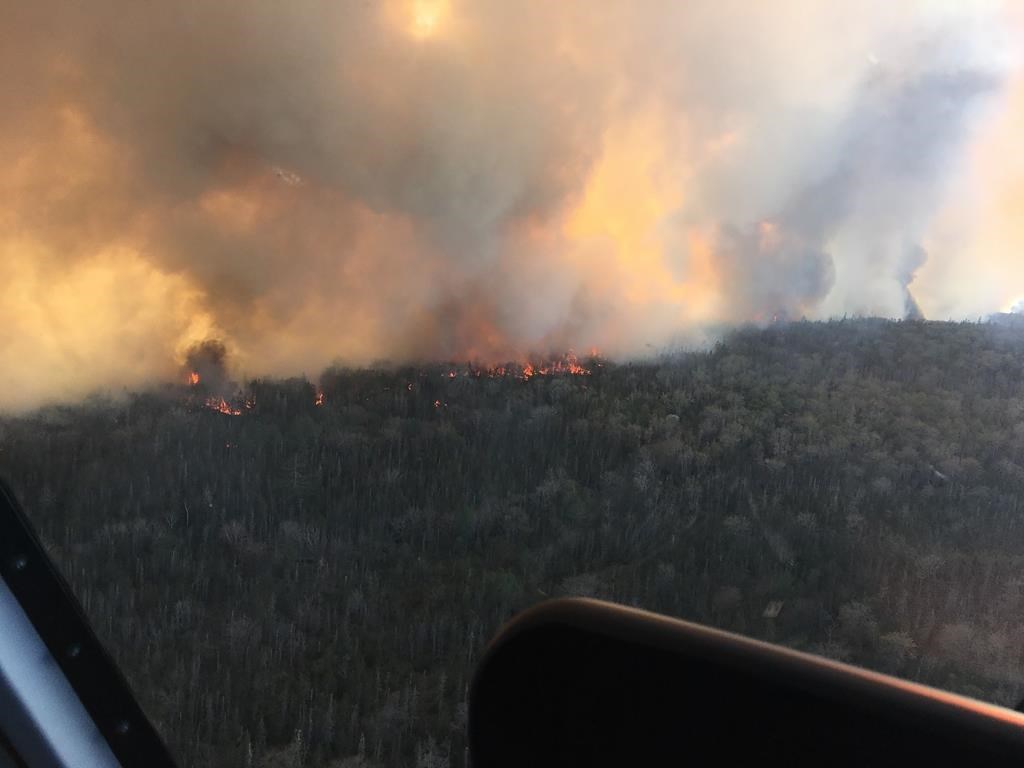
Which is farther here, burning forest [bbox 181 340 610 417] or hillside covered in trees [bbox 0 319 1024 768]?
burning forest [bbox 181 340 610 417]

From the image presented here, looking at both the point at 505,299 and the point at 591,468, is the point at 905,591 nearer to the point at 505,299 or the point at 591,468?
the point at 591,468

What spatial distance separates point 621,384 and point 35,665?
95.6 inches

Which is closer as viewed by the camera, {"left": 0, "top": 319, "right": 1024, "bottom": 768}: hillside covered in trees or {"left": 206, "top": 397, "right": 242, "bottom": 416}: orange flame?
{"left": 0, "top": 319, "right": 1024, "bottom": 768}: hillside covered in trees

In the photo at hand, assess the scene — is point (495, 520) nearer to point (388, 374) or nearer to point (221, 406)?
point (388, 374)

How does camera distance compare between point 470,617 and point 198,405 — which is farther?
point 198,405

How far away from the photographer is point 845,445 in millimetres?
3473

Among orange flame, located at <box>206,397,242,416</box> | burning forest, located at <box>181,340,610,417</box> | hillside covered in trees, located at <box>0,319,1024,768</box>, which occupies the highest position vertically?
burning forest, located at <box>181,340,610,417</box>

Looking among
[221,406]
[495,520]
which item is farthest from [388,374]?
[495,520]

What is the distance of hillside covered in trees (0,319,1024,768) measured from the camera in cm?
269

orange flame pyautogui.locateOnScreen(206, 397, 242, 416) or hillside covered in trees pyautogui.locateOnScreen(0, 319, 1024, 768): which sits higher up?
orange flame pyautogui.locateOnScreen(206, 397, 242, 416)

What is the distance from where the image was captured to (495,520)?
10.7 ft

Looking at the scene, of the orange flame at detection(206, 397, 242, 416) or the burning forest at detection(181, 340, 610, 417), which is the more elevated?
the burning forest at detection(181, 340, 610, 417)

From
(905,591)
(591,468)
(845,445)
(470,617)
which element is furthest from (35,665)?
(845,445)

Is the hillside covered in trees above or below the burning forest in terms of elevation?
below
